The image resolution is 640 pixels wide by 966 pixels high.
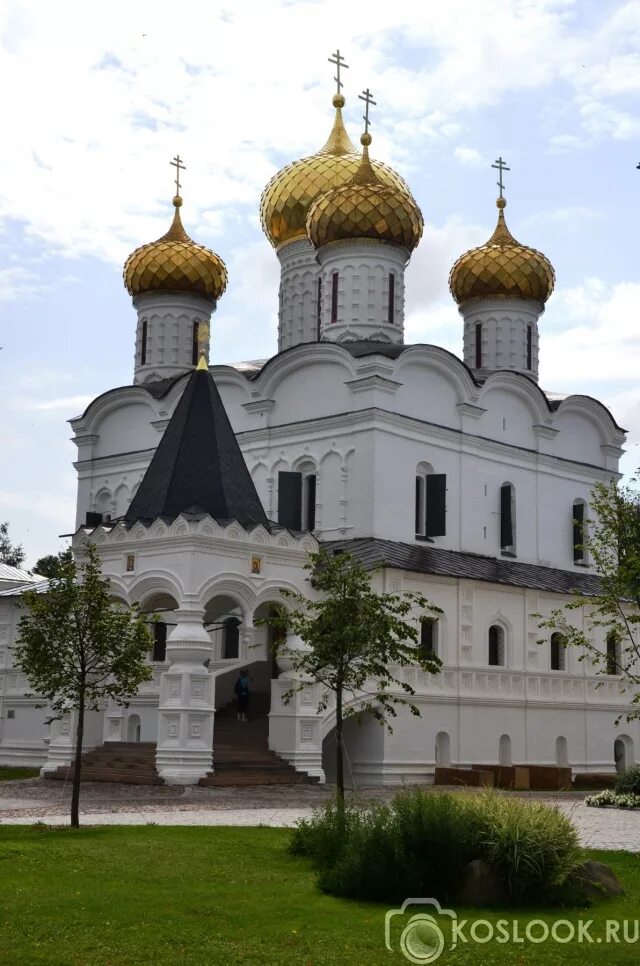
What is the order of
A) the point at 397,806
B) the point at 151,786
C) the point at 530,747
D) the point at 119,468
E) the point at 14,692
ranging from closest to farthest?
the point at 397,806, the point at 151,786, the point at 530,747, the point at 14,692, the point at 119,468

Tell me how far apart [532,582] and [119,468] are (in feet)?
30.5

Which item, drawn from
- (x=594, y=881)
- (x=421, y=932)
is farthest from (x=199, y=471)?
(x=421, y=932)

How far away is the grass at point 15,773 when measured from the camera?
19734 millimetres

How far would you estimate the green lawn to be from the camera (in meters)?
6.87

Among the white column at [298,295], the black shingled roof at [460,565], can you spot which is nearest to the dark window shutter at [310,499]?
the black shingled roof at [460,565]

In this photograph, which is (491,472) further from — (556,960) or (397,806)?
(556,960)

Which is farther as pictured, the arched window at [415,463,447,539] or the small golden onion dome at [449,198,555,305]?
the small golden onion dome at [449,198,555,305]

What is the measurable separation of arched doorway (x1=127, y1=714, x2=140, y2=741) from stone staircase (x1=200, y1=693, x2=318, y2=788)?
1.31 meters

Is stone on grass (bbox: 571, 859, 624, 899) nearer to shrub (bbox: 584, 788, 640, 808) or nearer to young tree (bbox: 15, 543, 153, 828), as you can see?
young tree (bbox: 15, 543, 153, 828)

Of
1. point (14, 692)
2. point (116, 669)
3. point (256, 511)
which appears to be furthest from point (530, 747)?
point (116, 669)

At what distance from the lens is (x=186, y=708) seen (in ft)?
56.2

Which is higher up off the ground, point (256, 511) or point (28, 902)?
point (256, 511)

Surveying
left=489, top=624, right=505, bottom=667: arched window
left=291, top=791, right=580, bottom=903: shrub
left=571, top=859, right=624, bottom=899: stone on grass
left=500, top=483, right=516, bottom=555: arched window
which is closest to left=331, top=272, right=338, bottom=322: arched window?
left=500, top=483, right=516, bottom=555: arched window

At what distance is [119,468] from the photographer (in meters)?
26.9
